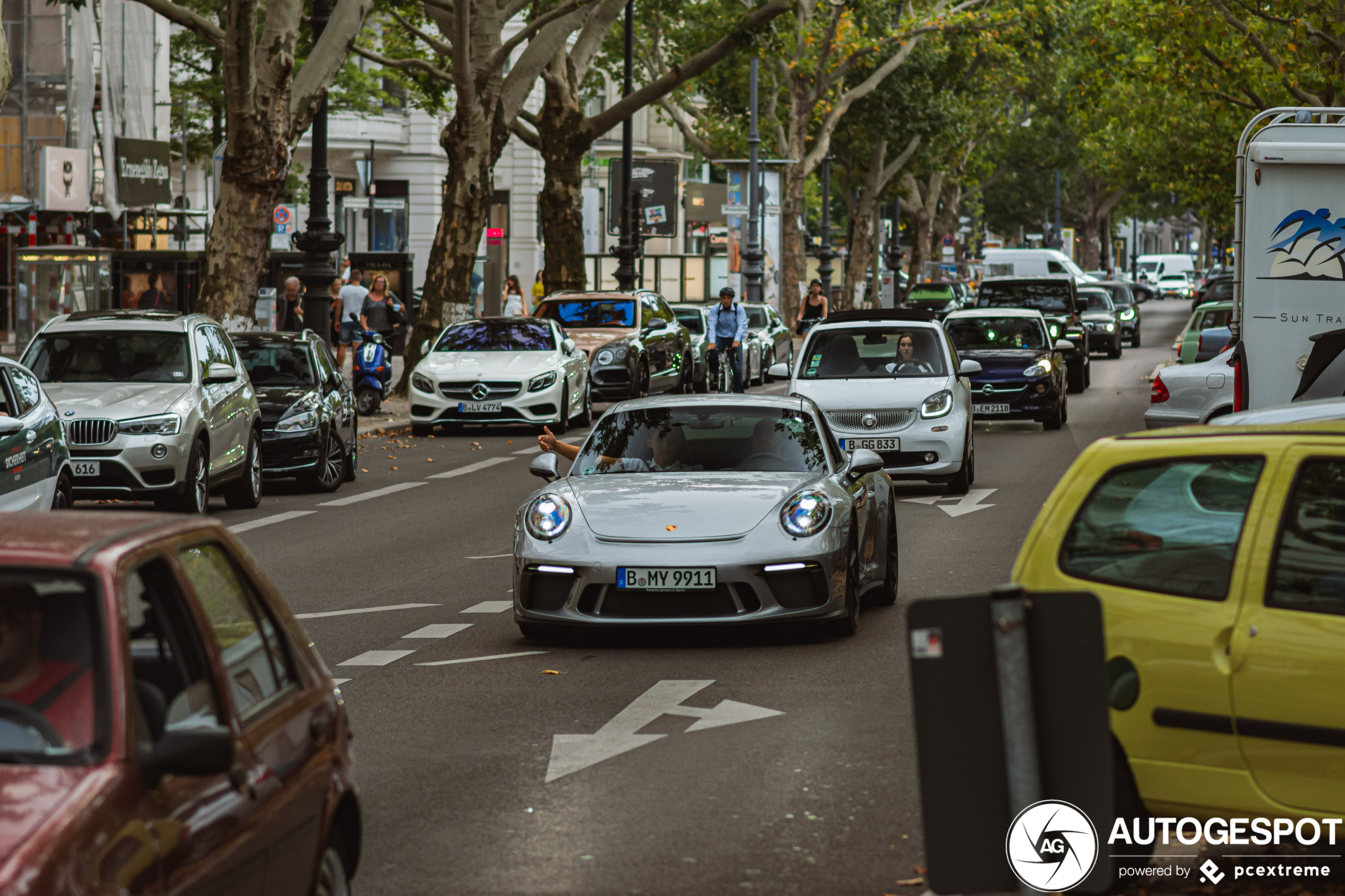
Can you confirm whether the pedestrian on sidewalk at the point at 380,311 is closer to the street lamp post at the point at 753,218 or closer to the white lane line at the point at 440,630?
the white lane line at the point at 440,630

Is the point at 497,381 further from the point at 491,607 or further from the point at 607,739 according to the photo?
the point at 607,739

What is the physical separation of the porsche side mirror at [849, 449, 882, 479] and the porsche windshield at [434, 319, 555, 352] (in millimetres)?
16370

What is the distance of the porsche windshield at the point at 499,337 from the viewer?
27312 millimetres

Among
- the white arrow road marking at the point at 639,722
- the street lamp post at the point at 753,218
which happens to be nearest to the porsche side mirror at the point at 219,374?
the white arrow road marking at the point at 639,722

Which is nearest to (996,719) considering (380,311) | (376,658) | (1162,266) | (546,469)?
(376,658)

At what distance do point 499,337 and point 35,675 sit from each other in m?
23.7

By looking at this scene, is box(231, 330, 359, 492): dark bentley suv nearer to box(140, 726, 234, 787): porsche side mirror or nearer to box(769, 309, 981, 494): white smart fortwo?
box(769, 309, 981, 494): white smart fortwo

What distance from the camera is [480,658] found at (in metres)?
9.92

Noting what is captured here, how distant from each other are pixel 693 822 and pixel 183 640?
272 cm

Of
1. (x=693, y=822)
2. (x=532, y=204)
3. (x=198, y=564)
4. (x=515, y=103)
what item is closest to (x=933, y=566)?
(x=693, y=822)

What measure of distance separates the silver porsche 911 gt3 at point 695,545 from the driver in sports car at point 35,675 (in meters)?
5.95

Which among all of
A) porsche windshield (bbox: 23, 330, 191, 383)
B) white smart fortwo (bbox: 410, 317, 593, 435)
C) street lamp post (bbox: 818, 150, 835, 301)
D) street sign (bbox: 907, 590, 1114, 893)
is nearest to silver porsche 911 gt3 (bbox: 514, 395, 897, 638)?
street sign (bbox: 907, 590, 1114, 893)

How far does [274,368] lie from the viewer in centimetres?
2011

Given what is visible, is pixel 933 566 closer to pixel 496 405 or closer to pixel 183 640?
pixel 183 640
